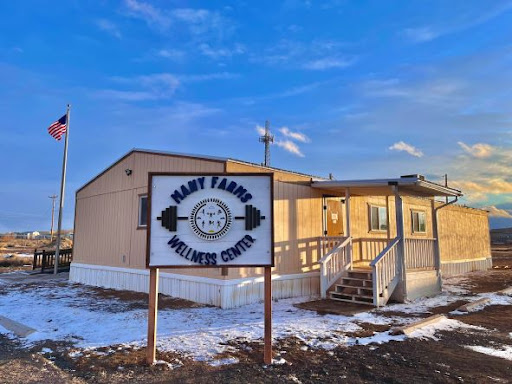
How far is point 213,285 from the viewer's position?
8.67 meters

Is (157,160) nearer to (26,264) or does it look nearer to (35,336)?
(35,336)

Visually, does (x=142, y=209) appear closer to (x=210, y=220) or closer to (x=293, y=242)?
(x=293, y=242)

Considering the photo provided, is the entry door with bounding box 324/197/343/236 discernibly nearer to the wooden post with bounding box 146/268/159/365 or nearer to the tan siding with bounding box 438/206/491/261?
the wooden post with bounding box 146/268/159/365

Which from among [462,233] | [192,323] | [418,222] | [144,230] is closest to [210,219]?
[192,323]

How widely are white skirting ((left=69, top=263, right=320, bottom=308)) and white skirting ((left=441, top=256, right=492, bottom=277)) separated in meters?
8.95

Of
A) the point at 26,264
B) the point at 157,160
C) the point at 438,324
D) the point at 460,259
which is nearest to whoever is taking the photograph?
the point at 438,324

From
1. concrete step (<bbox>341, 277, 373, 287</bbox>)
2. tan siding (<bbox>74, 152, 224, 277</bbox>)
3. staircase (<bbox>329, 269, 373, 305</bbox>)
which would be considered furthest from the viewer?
tan siding (<bbox>74, 152, 224, 277</bbox>)

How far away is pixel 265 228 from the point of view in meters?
5.30

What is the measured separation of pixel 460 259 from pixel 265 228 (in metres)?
16.2

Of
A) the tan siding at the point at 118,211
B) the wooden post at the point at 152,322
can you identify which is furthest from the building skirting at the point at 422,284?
the wooden post at the point at 152,322

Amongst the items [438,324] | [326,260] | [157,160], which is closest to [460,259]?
[326,260]

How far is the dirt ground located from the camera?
4.30 m

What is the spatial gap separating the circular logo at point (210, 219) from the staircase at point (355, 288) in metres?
5.05

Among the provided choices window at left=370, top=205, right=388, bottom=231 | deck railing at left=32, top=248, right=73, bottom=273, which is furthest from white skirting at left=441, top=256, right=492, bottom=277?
deck railing at left=32, top=248, right=73, bottom=273
